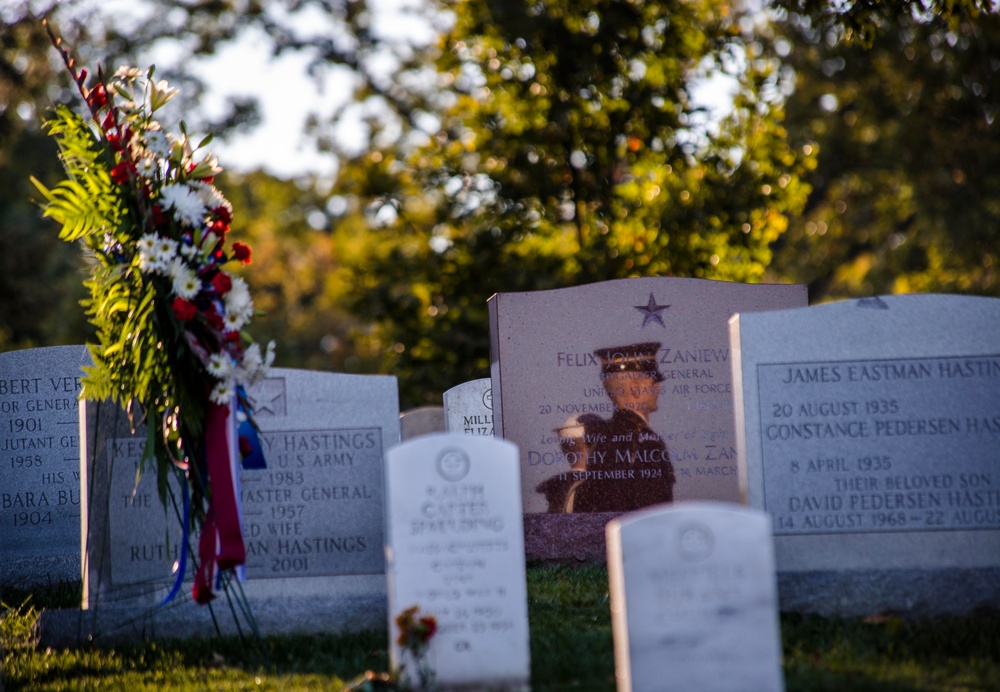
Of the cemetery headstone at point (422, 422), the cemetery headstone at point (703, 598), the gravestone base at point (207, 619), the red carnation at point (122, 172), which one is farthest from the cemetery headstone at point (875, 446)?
the cemetery headstone at point (422, 422)

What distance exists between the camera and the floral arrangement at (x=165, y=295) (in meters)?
5.54

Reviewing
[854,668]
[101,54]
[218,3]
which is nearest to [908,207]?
[218,3]

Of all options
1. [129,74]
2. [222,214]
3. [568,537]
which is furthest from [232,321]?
[568,537]

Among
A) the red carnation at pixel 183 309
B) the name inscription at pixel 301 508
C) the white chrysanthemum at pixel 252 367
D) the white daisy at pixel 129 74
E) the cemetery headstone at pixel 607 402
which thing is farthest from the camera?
the cemetery headstone at pixel 607 402

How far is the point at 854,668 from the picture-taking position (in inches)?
193

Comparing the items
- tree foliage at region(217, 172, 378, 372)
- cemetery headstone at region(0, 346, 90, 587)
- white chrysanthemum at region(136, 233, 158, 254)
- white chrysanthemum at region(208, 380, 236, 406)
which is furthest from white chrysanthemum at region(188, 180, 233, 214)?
tree foliage at region(217, 172, 378, 372)

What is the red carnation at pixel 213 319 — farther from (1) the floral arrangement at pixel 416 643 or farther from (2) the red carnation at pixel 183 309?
(1) the floral arrangement at pixel 416 643

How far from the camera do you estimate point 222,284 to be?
5.58 metres

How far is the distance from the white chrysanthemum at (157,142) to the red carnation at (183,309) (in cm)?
85

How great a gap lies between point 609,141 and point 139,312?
26.8ft

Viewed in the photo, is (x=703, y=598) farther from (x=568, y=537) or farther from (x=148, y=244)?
(x=568, y=537)

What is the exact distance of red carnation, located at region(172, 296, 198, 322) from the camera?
539 centimetres

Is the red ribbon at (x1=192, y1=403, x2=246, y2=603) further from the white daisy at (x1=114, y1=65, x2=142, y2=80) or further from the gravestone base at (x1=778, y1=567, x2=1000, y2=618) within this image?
the gravestone base at (x1=778, y1=567, x2=1000, y2=618)

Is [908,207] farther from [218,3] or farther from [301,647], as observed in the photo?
[301,647]
